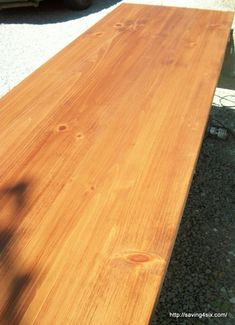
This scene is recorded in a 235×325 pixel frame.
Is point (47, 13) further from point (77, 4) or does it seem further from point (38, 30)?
point (38, 30)

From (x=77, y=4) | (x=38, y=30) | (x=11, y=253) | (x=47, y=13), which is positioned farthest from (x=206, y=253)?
(x=47, y=13)

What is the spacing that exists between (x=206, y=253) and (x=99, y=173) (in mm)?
770

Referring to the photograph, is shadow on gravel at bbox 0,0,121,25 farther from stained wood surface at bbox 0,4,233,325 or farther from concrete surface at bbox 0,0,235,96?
stained wood surface at bbox 0,4,233,325

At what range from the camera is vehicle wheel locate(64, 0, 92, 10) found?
3.96 m

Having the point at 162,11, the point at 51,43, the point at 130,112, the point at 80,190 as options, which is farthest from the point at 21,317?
the point at 51,43

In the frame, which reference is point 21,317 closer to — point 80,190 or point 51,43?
point 80,190

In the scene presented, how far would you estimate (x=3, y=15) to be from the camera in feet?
13.4

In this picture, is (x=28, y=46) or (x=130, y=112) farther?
(x=28, y=46)

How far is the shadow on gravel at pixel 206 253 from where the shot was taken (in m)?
1.30

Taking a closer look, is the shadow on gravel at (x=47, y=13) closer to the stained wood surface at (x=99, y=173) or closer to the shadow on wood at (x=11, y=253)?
the stained wood surface at (x=99, y=173)

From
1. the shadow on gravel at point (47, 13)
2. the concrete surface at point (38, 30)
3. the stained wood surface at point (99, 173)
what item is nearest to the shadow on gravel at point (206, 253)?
the stained wood surface at point (99, 173)

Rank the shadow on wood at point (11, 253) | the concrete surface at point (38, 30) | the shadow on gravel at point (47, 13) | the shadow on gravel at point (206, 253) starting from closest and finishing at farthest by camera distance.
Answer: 1. the shadow on wood at point (11, 253)
2. the shadow on gravel at point (206, 253)
3. the concrete surface at point (38, 30)
4. the shadow on gravel at point (47, 13)

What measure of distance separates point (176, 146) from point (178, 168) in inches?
3.6

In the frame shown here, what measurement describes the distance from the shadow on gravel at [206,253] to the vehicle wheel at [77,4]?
274cm
